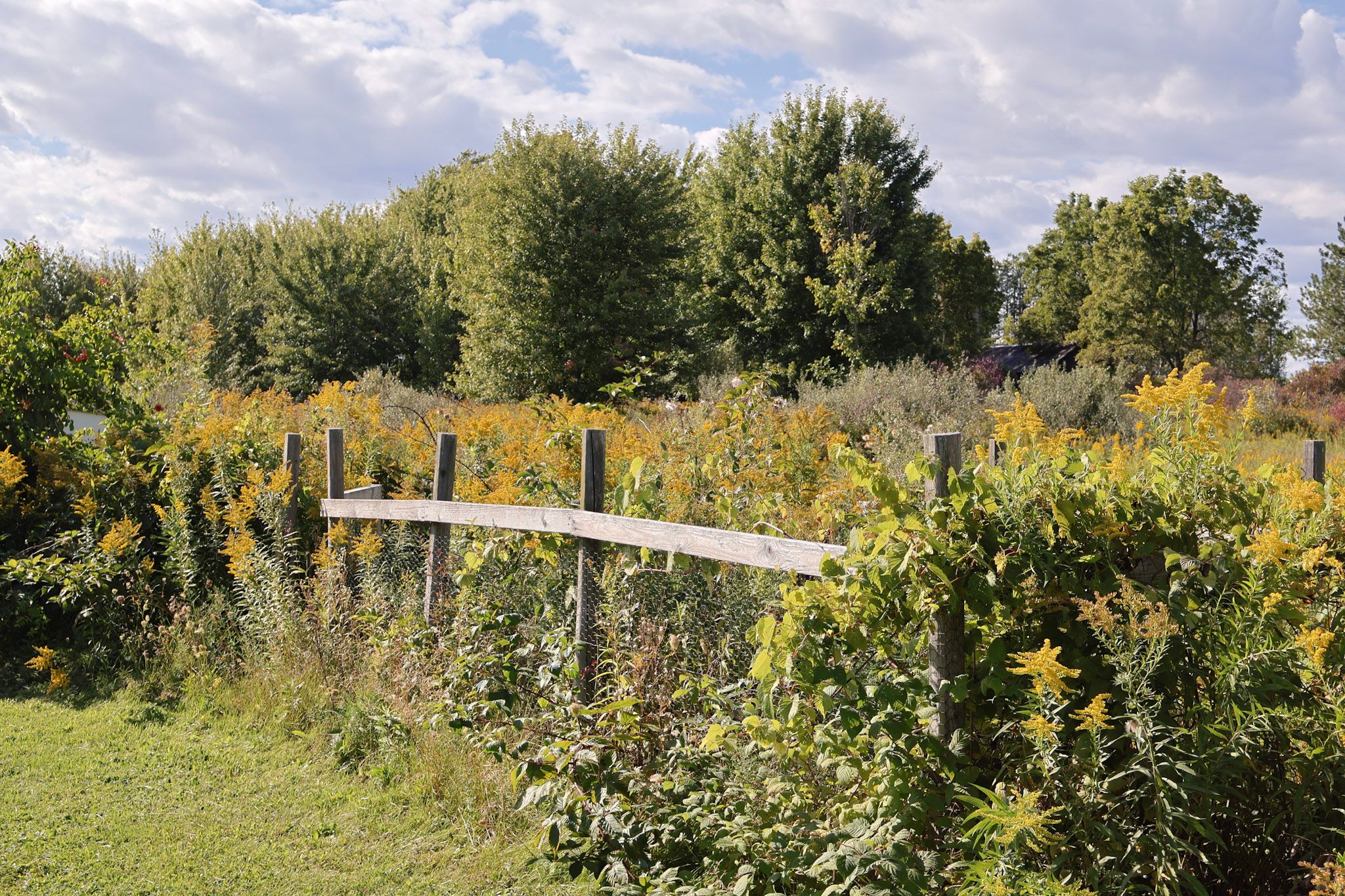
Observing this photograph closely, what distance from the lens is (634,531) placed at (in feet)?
13.1

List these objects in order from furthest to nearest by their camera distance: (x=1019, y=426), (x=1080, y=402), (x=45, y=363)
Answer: (x=1080, y=402) → (x=45, y=363) → (x=1019, y=426)

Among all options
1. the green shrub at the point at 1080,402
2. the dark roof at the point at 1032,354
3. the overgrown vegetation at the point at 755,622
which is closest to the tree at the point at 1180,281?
the dark roof at the point at 1032,354

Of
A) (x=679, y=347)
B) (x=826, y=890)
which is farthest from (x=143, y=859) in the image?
(x=679, y=347)

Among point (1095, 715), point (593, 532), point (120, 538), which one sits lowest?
point (120, 538)

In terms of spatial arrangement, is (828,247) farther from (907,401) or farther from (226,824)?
(226,824)

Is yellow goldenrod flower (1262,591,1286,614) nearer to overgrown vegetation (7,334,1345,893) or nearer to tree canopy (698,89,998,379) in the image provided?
overgrown vegetation (7,334,1345,893)

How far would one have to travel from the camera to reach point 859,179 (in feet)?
84.9

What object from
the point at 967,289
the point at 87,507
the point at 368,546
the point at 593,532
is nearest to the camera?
the point at 593,532

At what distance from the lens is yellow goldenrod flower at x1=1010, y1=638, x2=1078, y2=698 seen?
7.61ft

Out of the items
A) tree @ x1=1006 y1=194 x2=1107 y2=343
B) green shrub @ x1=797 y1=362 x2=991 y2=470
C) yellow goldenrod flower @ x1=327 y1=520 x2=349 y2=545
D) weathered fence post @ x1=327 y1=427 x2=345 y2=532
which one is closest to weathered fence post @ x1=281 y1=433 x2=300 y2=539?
weathered fence post @ x1=327 y1=427 x2=345 y2=532

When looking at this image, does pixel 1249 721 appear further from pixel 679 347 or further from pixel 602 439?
pixel 679 347

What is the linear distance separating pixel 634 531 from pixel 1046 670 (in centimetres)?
198

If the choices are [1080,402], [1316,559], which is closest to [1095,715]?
[1316,559]

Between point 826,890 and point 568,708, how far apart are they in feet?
4.53
